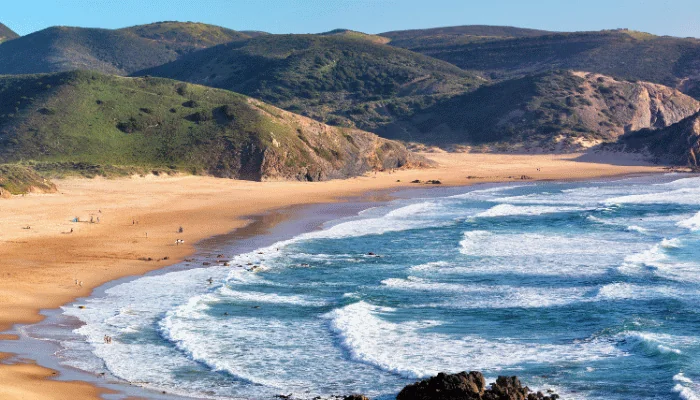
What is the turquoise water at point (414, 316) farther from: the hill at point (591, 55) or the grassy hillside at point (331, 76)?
the hill at point (591, 55)

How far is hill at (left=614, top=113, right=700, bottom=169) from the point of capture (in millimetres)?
78062

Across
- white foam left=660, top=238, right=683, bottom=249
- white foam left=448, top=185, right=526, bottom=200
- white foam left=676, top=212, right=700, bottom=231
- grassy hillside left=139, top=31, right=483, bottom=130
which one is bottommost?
white foam left=660, top=238, right=683, bottom=249

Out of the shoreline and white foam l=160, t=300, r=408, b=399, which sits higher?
the shoreline

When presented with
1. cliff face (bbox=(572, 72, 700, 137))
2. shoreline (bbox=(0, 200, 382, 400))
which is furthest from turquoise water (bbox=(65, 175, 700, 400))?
cliff face (bbox=(572, 72, 700, 137))

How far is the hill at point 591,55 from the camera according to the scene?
475ft

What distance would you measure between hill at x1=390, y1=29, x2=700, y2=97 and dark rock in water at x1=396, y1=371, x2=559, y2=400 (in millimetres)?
127729

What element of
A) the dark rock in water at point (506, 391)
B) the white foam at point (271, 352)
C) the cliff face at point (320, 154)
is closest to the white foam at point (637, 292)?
the white foam at point (271, 352)

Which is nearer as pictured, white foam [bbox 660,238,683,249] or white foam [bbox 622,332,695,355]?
white foam [bbox 622,332,695,355]

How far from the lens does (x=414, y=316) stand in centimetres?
2248

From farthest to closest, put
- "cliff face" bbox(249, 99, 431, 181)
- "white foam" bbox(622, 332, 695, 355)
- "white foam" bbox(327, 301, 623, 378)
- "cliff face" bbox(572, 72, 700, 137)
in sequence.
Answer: "cliff face" bbox(572, 72, 700, 137) < "cliff face" bbox(249, 99, 431, 181) < "white foam" bbox(622, 332, 695, 355) < "white foam" bbox(327, 301, 623, 378)

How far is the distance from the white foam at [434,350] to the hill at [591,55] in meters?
121

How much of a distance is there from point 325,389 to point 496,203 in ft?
114

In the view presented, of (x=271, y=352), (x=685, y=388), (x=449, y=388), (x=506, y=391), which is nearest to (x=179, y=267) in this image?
(x=271, y=352)

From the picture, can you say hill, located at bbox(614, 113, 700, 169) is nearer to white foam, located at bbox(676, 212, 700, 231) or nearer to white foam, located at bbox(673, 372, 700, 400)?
white foam, located at bbox(676, 212, 700, 231)
